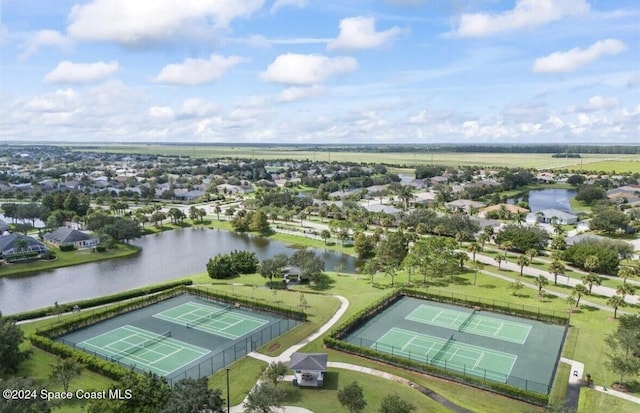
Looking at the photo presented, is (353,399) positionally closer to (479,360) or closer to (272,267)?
(479,360)

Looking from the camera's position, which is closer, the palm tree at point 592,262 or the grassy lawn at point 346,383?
the grassy lawn at point 346,383

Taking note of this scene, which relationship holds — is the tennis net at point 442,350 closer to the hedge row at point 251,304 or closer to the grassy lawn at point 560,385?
the grassy lawn at point 560,385

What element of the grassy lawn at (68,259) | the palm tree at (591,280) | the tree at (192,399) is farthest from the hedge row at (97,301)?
the palm tree at (591,280)

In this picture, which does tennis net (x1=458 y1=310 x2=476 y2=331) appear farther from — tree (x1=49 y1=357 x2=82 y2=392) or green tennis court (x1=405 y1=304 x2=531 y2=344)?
tree (x1=49 y1=357 x2=82 y2=392)

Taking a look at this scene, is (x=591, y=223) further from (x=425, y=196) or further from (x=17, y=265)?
(x=17, y=265)

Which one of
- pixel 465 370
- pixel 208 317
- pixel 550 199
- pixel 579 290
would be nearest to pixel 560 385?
pixel 465 370

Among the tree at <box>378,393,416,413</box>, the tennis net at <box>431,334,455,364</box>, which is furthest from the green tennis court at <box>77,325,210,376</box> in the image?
the tennis net at <box>431,334,455,364</box>
